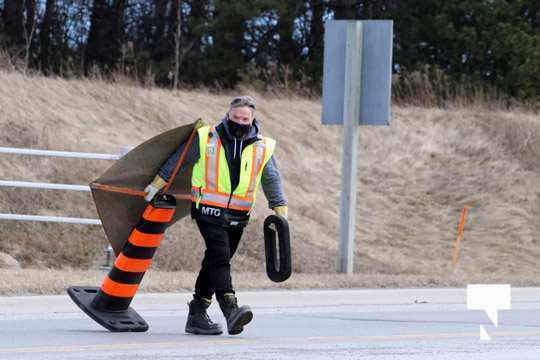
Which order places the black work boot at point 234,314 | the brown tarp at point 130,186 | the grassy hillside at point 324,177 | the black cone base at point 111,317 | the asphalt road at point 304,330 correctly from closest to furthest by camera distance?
the asphalt road at point 304,330
the black work boot at point 234,314
the black cone base at point 111,317
the brown tarp at point 130,186
the grassy hillside at point 324,177

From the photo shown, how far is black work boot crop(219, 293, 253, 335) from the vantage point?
8.78 m

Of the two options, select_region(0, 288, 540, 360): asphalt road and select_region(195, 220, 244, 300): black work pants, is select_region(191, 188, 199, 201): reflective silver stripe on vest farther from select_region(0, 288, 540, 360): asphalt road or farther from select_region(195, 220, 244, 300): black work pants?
select_region(0, 288, 540, 360): asphalt road

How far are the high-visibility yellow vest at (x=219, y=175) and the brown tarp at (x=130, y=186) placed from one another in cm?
48

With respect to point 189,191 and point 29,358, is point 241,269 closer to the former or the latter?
point 189,191

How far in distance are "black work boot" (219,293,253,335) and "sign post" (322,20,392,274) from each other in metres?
5.74

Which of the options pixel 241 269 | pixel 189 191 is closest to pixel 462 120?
pixel 241 269

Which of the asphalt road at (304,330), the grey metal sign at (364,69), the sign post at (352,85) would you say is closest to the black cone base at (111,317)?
the asphalt road at (304,330)

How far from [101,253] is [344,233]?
137 inches

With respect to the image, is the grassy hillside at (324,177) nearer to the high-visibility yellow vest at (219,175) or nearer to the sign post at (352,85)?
the sign post at (352,85)

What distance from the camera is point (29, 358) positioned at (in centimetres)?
784

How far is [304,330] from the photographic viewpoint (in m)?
9.90

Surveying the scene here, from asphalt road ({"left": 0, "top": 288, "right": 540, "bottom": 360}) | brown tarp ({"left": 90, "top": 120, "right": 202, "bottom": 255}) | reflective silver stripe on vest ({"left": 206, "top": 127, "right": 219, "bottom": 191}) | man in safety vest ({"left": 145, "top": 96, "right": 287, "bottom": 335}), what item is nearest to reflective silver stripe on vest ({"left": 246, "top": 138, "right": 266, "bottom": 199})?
man in safety vest ({"left": 145, "top": 96, "right": 287, "bottom": 335})

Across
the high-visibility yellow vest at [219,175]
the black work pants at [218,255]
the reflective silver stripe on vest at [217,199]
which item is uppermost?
the high-visibility yellow vest at [219,175]

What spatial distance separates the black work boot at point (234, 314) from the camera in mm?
8781
